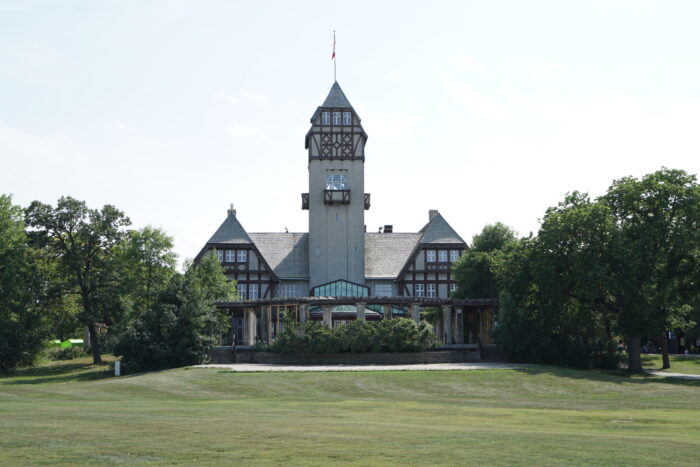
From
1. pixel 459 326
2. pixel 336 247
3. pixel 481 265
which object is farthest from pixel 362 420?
pixel 336 247

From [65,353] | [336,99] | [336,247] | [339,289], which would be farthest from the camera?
[336,247]

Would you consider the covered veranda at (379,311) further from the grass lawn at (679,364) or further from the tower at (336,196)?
the grass lawn at (679,364)

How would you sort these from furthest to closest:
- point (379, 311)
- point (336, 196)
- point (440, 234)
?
point (336, 196)
point (440, 234)
point (379, 311)

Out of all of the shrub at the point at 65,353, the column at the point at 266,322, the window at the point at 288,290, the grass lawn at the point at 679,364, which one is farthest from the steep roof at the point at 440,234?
the shrub at the point at 65,353

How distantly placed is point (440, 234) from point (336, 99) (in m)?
18.5

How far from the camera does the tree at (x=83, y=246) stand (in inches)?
2589

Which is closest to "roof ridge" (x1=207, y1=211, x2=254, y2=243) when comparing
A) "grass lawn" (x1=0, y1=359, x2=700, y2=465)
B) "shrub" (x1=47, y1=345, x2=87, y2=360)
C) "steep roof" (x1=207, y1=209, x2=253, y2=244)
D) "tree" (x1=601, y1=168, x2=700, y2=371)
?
"steep roof" (x1=207, y1=209, x2=253, y2=244)

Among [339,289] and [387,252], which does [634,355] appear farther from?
[387,252]

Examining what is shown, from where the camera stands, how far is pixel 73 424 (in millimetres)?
20219

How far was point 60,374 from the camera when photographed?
189ft

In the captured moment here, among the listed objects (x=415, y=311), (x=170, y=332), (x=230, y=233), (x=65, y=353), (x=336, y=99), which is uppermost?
(x=336, y=99)

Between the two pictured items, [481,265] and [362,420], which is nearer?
[362,420]

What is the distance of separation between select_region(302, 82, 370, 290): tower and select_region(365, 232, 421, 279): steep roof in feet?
6.71

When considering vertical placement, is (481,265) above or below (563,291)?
above
